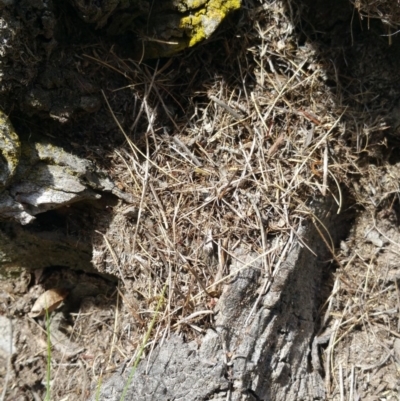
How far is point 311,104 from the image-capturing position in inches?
85.1

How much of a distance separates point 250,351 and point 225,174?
73 cm

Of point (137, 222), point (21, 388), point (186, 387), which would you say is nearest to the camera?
point (186, 387)

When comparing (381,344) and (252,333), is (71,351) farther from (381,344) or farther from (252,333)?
(381,344)

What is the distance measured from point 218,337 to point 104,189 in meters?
0.75

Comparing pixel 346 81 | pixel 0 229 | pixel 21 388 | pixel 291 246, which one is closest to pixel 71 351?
pixel 21 388

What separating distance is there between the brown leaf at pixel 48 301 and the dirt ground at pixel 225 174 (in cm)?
4

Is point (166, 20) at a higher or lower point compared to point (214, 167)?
higher

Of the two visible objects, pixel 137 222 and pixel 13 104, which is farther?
pixel 137 222

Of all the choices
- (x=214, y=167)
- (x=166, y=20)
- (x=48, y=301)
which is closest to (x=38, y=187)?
(x=48, y=301)

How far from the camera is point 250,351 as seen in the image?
1.87 meters

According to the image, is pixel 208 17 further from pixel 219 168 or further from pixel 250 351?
pixel 250 351

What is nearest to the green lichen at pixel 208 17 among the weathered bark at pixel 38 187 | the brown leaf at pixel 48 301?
the weathered bark at pixel 38 187

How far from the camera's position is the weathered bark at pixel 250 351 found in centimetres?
180

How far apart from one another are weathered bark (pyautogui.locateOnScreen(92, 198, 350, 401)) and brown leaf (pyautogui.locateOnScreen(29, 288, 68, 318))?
54cm
